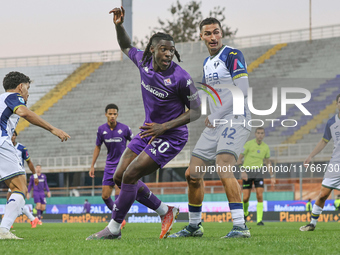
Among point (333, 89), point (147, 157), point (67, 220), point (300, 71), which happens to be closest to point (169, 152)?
point (147, 157)

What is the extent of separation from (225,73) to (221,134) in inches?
31.1

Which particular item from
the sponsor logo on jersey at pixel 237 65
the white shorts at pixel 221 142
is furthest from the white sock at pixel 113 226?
the sponsor logo on jersey at pixel 237 65

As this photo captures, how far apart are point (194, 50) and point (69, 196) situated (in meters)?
18.0

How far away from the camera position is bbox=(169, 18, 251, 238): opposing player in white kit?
6.00 metres

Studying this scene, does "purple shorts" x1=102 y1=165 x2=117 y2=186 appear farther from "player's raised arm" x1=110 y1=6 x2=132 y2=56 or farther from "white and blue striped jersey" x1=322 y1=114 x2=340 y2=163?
"player's raised arm" x1=110 y1=6 x2=132 y2=56

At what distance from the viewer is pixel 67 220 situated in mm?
22109

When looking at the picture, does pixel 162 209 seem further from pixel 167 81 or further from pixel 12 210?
pixel 12 210

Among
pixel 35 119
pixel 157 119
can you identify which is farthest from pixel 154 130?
pixel 35 119

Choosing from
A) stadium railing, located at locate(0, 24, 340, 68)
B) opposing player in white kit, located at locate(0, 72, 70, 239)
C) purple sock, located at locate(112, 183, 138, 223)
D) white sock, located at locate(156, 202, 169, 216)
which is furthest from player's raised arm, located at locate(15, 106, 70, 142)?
stadium railing, located at locate(0, 24, 340, 68)

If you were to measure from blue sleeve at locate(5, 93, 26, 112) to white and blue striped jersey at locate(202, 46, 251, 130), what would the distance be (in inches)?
93.2

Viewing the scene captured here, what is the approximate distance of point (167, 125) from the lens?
5.67m

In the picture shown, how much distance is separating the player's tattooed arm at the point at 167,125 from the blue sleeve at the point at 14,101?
1.63m

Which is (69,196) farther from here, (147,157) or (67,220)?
(147,157)

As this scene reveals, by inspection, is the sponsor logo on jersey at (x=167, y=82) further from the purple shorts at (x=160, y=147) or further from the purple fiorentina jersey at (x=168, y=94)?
the purple shorts at (x=160, y=147)
